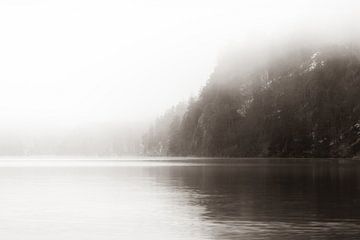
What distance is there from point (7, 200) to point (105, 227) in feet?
89.9

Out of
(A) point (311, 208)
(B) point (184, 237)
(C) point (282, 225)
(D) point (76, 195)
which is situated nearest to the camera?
(B) point (184, 237)

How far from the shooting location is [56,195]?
259 ft

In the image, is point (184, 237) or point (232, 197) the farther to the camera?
point (232, 197)

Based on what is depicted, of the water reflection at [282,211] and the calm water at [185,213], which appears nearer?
the water reflection at [282,211]

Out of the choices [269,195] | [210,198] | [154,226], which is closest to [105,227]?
[154,226]

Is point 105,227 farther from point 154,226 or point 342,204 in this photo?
point 342,204

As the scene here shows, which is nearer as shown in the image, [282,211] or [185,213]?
[185,213]

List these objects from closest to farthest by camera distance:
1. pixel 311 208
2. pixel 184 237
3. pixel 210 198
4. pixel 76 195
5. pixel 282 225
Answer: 1. pixel 184 237
2. pixel 282 225
3. pixel 311 208
4. pixel 210 198
5. pixel 76 195

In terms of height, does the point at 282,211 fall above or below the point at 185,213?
above

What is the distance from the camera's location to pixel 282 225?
47.1 m

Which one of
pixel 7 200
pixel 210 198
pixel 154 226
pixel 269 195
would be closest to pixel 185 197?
pixel 210 198

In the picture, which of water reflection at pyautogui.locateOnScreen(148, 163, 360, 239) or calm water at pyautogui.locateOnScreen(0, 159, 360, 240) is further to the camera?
calm water at pyautogui.locateOnScreen(0, 159, 360, 240)

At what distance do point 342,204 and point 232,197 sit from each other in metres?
13.7

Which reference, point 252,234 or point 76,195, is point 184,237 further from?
point 76,195
